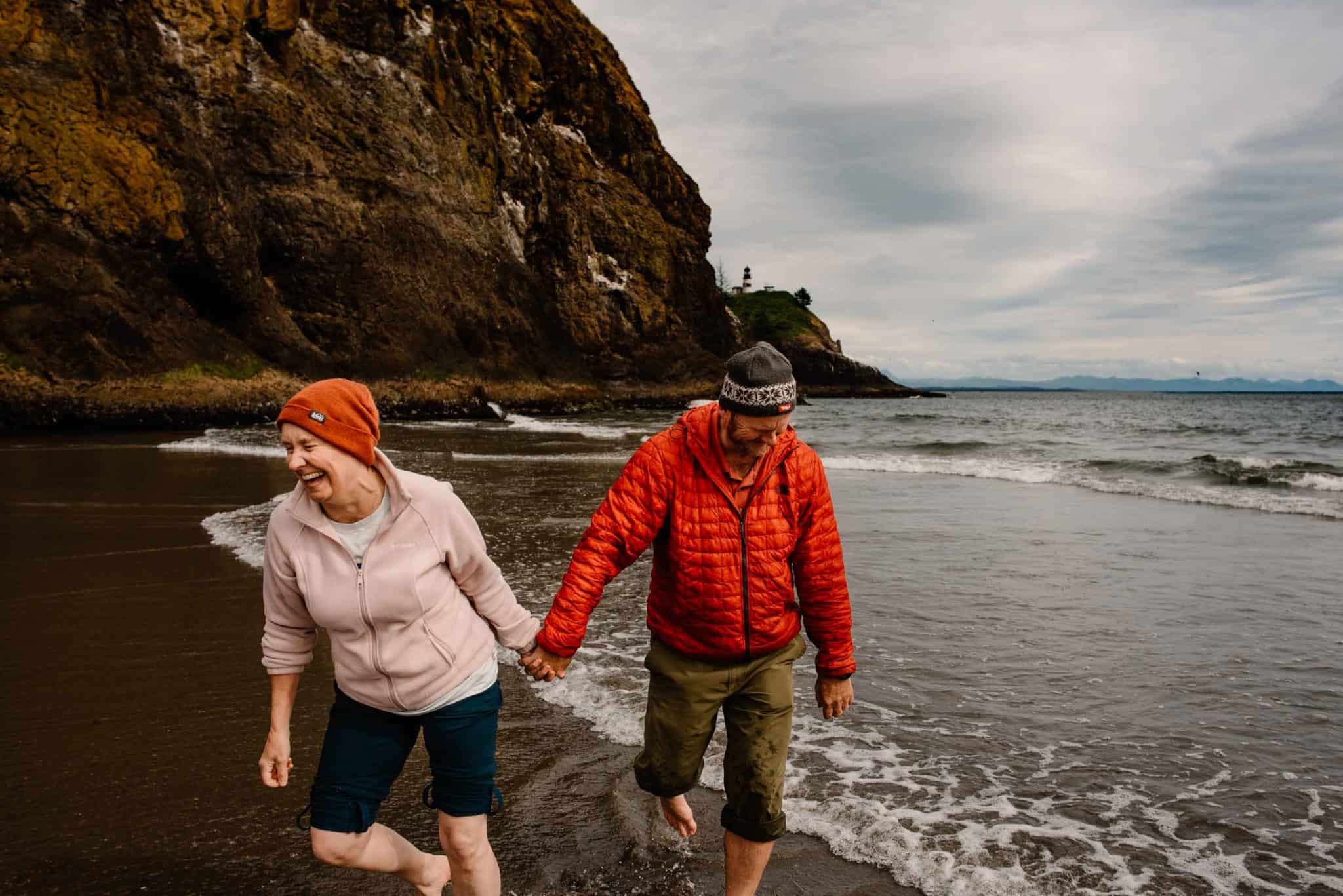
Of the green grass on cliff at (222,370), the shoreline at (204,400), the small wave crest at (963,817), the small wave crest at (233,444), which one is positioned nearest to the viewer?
the small wave crest at (963,817)

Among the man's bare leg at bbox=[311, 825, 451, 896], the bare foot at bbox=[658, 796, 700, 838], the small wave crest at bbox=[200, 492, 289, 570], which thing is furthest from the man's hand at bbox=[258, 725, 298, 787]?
the small wave crest at bbox=[200, 492, 289, 570]

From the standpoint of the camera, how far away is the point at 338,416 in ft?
7.44

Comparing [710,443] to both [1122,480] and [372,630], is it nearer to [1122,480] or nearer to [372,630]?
[372,630]

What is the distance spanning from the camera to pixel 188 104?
31328 millimetres

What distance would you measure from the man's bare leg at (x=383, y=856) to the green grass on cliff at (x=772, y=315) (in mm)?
98593

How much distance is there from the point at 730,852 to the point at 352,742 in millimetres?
1232

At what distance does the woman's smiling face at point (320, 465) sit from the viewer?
7.30ft

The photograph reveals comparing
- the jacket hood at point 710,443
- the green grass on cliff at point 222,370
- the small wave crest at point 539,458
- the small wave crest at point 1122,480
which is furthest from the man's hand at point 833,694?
the green grass on cliff at point 222,370

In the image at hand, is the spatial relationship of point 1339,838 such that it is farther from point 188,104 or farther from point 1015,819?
point 188,104

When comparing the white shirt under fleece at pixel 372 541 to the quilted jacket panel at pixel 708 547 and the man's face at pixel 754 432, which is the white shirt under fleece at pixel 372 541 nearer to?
the quilted jacket panel at pixel 708 547

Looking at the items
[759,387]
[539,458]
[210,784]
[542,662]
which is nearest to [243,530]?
[210,784]

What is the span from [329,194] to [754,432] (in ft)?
121

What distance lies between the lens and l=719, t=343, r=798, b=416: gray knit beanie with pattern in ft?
8.55

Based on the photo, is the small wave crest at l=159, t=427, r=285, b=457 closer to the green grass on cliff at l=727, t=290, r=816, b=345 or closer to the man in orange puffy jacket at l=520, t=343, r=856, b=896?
the man in orange puffy jacket at l=520, t=343, r=856, b=896
